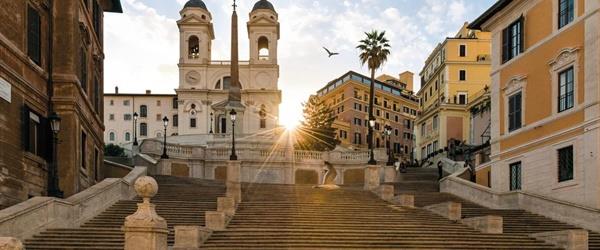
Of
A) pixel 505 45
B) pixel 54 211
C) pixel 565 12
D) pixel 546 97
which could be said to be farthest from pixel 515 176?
pixel 54 211

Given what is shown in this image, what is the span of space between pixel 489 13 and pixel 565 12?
5.96 metres

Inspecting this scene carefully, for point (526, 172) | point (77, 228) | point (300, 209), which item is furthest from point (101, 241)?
point (526, 172)

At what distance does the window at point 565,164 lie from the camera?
25.2m

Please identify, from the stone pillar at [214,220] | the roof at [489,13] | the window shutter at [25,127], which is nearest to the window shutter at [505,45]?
the roof at [489,13]

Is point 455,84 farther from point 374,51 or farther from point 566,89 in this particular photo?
point 566,89

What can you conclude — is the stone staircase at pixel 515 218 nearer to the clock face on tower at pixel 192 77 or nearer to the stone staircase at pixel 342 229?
the stone staircase at pixel 342 229

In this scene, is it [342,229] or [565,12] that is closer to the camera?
[342,229]

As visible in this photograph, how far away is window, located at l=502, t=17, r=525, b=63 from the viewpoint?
1169 inches

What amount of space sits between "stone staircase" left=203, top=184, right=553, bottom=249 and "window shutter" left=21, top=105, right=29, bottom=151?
702 centimetres

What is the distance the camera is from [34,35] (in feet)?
71.9

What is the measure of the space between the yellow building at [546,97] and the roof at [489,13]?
50mm

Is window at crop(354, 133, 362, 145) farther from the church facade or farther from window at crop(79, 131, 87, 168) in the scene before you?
window at crop(79, 131, 87, 168)

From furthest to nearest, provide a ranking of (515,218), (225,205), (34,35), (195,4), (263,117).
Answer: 1. (195,4)
2. (263,117)
3. (515,218)
4. (225,205)
5. (34,35)

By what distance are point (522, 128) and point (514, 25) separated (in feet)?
17.3
